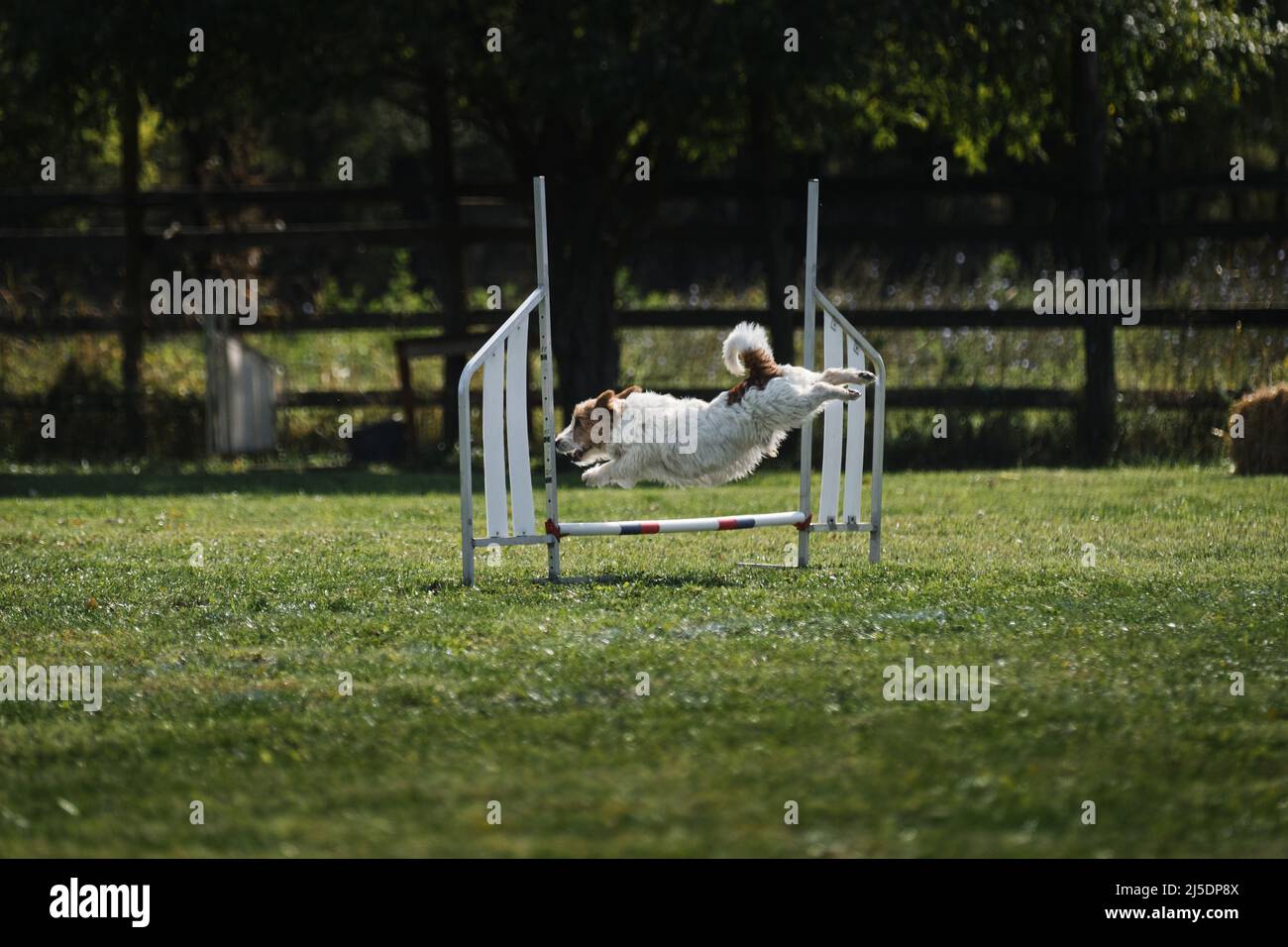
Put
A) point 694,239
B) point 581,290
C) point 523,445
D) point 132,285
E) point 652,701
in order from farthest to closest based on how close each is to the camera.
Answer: point 694,239, point 132,285, point 581,290, point 523,445, point 652,701

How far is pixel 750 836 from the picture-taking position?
12.3 feet

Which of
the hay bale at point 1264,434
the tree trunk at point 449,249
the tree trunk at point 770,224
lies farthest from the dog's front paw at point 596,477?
the tree trunk at point 449,249

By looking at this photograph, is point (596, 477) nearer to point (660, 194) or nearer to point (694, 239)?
point (660, 194)

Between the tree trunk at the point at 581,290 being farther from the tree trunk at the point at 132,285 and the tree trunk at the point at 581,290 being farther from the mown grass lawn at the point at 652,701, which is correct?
the mown grass lawn at the point at 652,701

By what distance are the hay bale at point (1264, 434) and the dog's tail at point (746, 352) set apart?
6.74 metres

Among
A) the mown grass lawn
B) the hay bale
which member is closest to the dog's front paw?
the mown grass lawn

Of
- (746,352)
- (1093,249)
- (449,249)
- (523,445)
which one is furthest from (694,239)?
(523,445)

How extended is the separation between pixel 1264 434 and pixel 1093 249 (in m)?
3.54

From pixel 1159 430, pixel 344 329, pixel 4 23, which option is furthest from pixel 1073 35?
pixel 4 23

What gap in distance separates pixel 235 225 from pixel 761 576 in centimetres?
1275

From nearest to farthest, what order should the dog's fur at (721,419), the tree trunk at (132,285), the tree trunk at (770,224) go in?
the dog's fur at (721,419) → the tree trunk at (770,224) → the tree trunk at (132,285)

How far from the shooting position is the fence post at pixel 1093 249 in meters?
15.0

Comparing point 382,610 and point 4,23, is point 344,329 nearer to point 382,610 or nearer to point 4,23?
point 4,23

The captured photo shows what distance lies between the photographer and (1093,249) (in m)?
15.6
